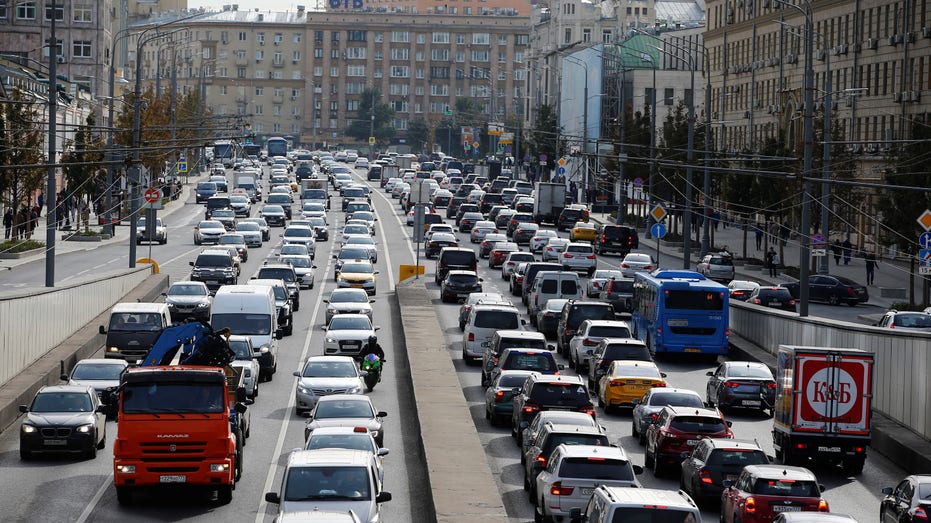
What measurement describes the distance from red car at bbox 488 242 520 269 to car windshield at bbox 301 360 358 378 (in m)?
40.6

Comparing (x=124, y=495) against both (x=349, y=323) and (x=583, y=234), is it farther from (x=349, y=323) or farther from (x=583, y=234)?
(x=583, y=234)

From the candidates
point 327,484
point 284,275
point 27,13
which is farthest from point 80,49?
point 327,484

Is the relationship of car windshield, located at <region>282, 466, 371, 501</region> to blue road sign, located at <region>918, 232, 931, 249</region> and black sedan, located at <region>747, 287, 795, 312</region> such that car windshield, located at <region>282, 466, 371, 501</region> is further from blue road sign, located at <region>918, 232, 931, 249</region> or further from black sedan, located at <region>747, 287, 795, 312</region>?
black sedan, located at <region>747, 287, 795, 312</region>

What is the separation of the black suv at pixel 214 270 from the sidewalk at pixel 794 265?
2492 cm

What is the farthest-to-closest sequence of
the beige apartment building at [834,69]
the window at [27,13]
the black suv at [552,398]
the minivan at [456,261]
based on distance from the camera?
the window at [27,13]
the beige apartment building at [834,69]
the minivan at [456,261]
the black suv at [552,398]

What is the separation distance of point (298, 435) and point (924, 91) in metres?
54.8

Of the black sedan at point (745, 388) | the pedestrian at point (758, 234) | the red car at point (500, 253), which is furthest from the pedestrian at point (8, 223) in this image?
the black sedan at point (745, 388)

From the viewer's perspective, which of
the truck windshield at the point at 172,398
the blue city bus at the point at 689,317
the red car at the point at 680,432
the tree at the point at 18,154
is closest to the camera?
the truck windshield at the point at 172,398

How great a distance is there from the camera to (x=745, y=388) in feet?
122

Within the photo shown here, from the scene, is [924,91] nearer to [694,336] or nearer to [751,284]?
[751,284]

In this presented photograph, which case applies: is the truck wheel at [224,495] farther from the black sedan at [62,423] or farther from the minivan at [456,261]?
the minivan at [456,261]

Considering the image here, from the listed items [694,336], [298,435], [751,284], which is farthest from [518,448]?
[751,284]

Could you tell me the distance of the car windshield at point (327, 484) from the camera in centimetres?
2108

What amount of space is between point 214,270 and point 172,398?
36.7 meters
